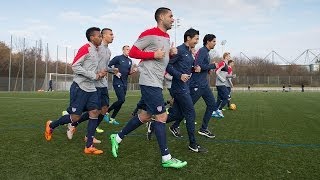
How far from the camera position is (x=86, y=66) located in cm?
596

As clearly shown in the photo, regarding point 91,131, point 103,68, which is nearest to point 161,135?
point 91,131

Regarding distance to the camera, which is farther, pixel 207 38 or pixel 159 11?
pixel 207 38

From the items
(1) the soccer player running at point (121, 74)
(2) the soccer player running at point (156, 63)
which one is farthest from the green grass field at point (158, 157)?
(1) the soccer player running at point (121, 74)

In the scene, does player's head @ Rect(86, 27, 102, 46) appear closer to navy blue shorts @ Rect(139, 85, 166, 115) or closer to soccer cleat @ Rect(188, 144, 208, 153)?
navy blue shorts @ Rect(139, 85, 166, 115)

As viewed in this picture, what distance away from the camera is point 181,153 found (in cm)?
555

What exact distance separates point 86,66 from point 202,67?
2.32 m

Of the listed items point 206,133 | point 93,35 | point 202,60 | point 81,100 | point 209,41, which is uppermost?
point 209,41

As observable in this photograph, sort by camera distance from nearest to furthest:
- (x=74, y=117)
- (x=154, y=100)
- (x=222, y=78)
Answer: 1. (x=154, y=100)
2. (x=74, y=117)
3. (x=222, y=78)

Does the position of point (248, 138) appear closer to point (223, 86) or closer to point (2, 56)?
point (223, 86)

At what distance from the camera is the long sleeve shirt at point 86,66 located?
580 centimetres

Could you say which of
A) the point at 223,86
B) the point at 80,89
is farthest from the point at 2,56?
the point at 80,89

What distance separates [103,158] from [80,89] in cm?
133

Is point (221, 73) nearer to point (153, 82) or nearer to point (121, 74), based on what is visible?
point (121, 74)

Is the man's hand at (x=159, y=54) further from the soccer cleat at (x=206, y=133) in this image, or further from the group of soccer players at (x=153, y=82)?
the soccer cleat at (x=206, y=133)
